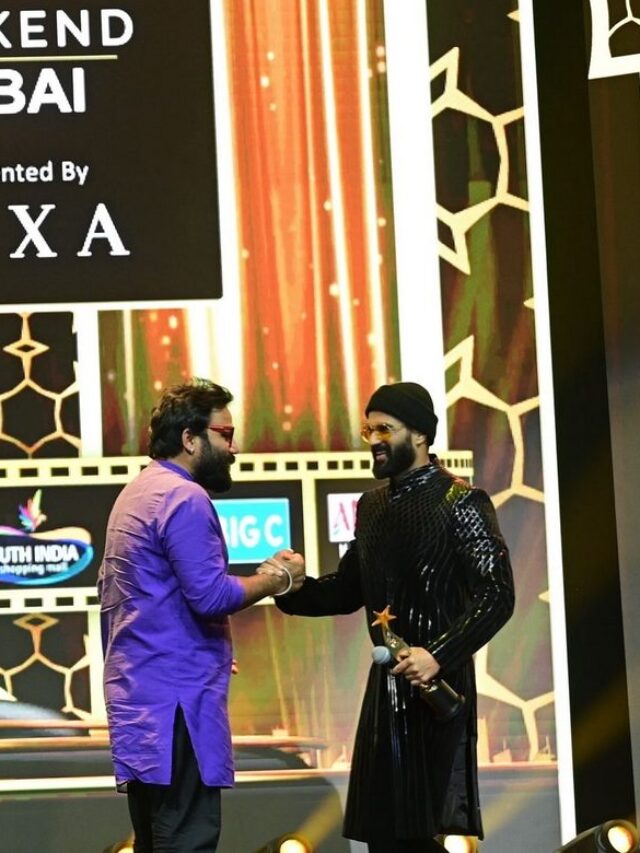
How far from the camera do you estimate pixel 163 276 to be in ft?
14.1

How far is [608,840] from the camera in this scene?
3.97 metres

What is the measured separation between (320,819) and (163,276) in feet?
5.35

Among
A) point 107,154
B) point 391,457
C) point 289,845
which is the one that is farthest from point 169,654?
point 107,154

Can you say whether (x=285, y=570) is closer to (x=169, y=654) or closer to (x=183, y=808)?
(x=169, y=654)

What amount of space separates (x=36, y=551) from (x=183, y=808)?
1280mm

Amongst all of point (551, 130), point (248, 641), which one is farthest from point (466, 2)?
point (248, 641)

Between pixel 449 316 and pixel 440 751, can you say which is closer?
pixel 440 751

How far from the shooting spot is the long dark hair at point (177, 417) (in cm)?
332

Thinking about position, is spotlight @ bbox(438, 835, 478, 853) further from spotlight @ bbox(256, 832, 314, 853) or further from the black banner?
the black banner

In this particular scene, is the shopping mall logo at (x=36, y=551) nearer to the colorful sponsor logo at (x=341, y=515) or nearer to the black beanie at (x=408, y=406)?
the colorful sponsor logo at (x=341, y=515)

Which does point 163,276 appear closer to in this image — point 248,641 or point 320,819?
point 248,641

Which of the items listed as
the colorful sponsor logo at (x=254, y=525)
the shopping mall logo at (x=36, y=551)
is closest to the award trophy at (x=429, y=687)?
the colorful sponsor logo at (x=254, y=525)

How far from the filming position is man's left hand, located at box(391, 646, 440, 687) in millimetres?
3137

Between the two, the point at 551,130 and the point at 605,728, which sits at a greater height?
the point at 551,130
